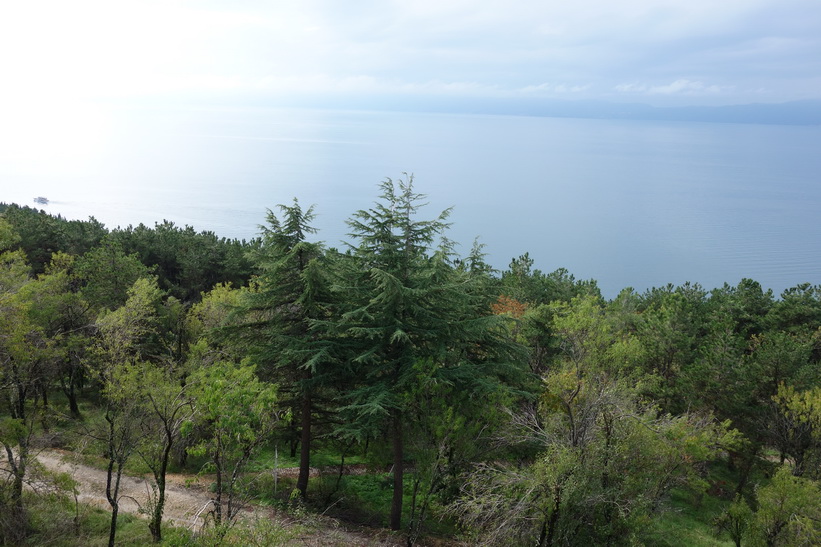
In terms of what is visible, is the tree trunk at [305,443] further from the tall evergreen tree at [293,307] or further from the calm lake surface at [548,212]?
the calm lake surface at [548,212]

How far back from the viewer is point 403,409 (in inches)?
623

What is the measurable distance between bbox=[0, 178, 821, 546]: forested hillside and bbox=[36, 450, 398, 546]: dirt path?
0.67 meters

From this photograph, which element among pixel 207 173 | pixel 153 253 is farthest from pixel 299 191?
pixel 153 253

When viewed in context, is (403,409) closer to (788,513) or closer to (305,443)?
(305,443)

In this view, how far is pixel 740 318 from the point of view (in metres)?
38.9

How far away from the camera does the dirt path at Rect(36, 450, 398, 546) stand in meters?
16.7

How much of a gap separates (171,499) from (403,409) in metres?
10.9

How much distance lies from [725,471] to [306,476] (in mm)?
25844

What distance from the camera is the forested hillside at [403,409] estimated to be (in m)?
13.9

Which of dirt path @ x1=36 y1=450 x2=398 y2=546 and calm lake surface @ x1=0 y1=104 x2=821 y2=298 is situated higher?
calm lake surface @ x1=0 y1=104 x2=821 y2=298

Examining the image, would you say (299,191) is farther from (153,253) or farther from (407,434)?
(407,434)

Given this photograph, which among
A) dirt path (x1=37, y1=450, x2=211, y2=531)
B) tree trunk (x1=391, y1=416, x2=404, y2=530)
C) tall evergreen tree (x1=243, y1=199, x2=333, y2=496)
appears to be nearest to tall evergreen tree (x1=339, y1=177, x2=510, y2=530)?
tree trunk (x1=391, y1=416, x2=404, y2=530)

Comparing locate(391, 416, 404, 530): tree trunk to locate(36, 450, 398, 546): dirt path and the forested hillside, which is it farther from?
locate(36, 450, 398, 546): dirt path

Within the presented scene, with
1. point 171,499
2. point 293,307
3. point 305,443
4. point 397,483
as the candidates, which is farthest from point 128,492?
point 397,483
